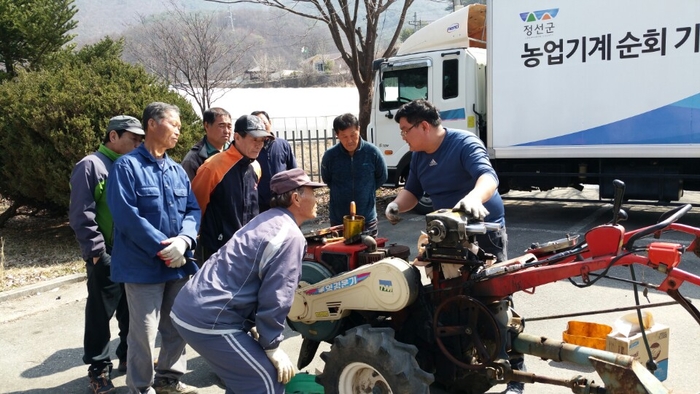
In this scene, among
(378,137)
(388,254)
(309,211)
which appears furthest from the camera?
(378,137)

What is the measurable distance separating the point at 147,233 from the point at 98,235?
72 cm

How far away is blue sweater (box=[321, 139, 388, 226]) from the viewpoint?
5273 millimetres

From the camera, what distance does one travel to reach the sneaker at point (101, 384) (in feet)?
13.3

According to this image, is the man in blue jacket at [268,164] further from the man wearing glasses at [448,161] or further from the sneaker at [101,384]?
the sneaker at [101,384]

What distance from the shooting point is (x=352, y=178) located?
208 inches

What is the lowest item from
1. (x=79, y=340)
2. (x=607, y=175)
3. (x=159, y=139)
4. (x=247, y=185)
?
(x=79, y=340)

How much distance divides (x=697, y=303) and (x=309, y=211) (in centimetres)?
408

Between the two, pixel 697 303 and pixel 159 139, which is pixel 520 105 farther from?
pixel 159 139

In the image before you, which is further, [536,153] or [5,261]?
[536,153]

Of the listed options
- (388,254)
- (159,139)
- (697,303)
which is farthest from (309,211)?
(697,303)

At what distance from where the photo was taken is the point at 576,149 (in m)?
8.82

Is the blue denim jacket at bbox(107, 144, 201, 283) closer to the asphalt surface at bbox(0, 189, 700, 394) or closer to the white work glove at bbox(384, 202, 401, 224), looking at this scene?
the asphalt surface at bbox(0, 189, 700, 394)

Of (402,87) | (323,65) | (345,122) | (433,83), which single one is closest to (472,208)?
(345,122)

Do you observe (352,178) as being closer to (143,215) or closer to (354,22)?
(143,215)
